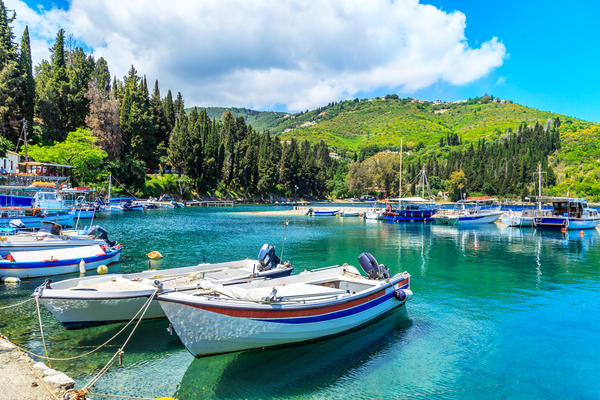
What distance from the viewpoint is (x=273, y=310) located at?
10.7 meters

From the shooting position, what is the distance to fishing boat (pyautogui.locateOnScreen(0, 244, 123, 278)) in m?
18.9

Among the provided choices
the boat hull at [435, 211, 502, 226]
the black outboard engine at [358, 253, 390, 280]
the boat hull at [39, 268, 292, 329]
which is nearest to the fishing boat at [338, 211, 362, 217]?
the boat hull at [435, 211, 502, 226]

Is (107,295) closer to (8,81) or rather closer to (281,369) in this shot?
(281,369)

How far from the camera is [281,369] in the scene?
10711 millimetres

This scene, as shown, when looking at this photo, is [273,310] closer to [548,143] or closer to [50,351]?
[50,351]

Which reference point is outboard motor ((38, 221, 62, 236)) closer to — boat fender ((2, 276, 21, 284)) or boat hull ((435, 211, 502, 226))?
boat fender ((2, 276, 21, 284))

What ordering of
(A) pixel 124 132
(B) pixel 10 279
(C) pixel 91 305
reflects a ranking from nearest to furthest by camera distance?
(C) pixel 91 305 → (B) pixel 10 279 → (A) pixel 124 132

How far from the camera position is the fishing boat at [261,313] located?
10.0 m

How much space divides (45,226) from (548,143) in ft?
675

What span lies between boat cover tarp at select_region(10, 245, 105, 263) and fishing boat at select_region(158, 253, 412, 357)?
1346 cm

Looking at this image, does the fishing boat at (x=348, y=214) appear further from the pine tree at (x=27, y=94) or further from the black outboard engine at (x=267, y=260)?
the black outboard engine at (x=267, y=260)

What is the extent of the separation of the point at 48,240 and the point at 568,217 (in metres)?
67.1

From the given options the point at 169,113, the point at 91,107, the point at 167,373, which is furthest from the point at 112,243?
the point at 169,113

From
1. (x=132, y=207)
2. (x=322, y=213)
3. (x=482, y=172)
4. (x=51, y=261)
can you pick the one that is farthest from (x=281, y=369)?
(x=482, y=172)
